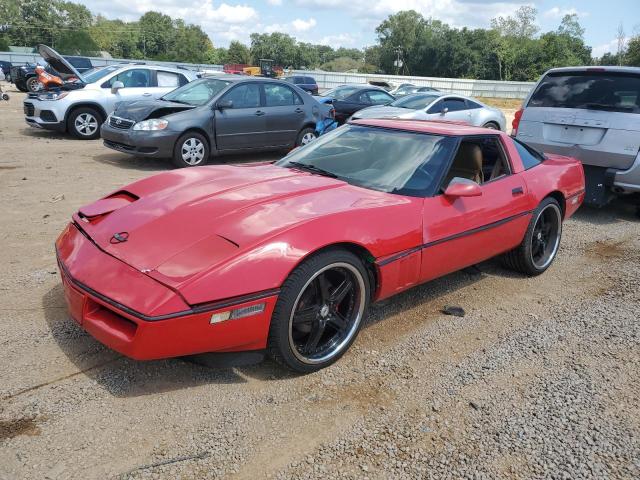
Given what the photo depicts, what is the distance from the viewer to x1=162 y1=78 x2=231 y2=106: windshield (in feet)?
28.9

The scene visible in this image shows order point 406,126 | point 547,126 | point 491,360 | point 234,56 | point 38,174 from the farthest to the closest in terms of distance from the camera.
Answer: point 234,56, point 38,174, point 547,126, point 406,126, point 491,360

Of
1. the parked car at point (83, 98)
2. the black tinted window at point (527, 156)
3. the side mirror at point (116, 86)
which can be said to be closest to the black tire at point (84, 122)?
the parked car at point (83, 98)

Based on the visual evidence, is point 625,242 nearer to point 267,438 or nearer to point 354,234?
point 354,234

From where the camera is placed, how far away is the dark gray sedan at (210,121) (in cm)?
823

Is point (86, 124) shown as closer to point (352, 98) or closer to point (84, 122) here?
point (84, 122)

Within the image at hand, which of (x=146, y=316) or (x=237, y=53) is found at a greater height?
(x=237, y=53)

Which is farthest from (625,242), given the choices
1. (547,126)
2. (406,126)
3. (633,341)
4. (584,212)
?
(406,126)

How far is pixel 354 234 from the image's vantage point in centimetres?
295

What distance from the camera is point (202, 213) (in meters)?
2.97

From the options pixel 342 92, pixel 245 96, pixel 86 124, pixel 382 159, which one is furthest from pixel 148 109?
pixel 342 92

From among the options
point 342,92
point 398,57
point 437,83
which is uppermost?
point 398,57

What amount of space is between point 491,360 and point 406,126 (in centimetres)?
187

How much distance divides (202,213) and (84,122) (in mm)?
9222

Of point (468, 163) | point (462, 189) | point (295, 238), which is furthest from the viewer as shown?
point (468, 163)
